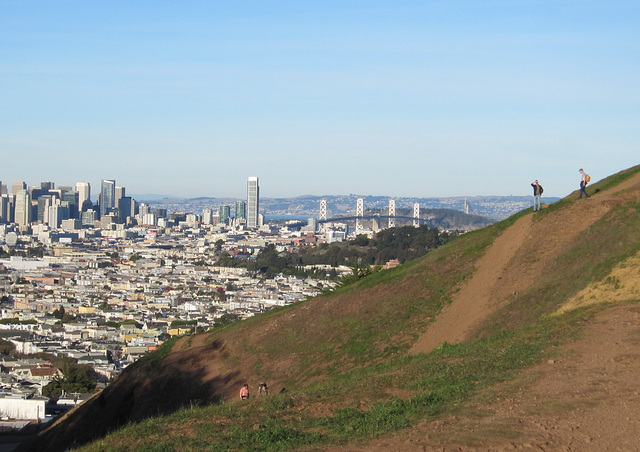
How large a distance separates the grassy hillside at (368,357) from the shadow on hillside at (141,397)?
33 mm

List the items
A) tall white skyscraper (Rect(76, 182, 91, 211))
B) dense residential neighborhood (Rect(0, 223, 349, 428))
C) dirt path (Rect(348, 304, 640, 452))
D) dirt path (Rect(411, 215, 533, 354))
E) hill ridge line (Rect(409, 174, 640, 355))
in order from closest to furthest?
dirt path (Rect(348, 304, 640, 452)), dirt path (Rect(411, 215, 533, 354)), hill ridge line (Rect(409, 174, 640, 355)), dense residential neighborhood (Rect(0, 223, 349, 428)), tall white skyscraper (Rect(76, 182, 91, 211))

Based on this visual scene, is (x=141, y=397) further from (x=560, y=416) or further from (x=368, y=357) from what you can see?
(x=560, y=416)

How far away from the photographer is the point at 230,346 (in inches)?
619

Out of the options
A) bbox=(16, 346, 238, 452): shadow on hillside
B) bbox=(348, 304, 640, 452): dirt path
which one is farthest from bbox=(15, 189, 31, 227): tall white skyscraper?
bbox=(348, 304, 640, 452): dirt path

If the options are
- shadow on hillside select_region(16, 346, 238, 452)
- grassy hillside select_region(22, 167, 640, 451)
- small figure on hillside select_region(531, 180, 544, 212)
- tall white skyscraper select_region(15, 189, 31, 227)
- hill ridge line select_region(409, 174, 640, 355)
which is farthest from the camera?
tall white skyscraper select_region(15, 189, 31, 227)

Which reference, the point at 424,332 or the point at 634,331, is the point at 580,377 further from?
the point at 424,332

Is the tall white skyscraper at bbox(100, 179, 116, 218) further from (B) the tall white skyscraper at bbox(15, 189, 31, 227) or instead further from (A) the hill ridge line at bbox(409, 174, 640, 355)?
(A) the hill ridge line at bbox(409, 174, 640, 355)

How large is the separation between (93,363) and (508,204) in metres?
150

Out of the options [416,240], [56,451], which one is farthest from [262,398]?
[416,240]

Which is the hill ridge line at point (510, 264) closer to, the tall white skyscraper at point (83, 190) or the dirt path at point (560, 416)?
the dirt path at point (560, 416)

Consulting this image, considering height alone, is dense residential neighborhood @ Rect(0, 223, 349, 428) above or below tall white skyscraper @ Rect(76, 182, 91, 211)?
below

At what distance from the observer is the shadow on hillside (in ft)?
44.8

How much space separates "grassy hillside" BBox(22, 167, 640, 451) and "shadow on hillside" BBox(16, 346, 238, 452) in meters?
0.03

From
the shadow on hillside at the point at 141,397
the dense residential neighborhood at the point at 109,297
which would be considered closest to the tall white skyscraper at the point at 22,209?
the dense residential neighborhood at the point at 109,297
